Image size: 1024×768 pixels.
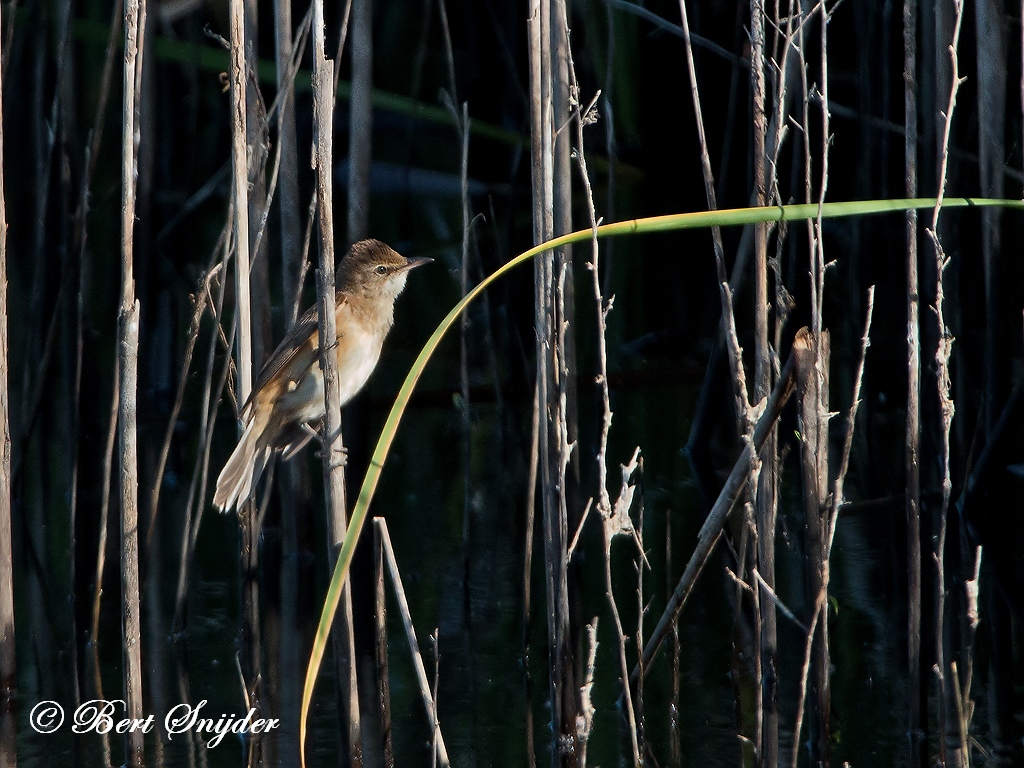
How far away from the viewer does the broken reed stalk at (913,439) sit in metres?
3.02

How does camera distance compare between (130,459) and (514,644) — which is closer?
(130,459)

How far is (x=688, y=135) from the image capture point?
977 cm

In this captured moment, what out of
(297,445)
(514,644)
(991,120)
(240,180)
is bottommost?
(514,644)

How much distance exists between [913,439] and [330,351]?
4.64 ft

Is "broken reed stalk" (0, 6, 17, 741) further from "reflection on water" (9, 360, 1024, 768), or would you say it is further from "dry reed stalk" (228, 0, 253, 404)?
"dry reed stalk" (228, 0, 253, 404)

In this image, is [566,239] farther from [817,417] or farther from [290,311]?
[290,311]

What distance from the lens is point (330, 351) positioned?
9.26 ft

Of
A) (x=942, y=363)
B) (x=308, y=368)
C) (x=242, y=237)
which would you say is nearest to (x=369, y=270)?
(x=308, y=368)

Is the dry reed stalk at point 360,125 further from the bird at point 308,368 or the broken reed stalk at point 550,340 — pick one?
the broken reed stalk at point 550,340

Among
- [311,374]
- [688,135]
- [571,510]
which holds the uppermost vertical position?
[688,135]

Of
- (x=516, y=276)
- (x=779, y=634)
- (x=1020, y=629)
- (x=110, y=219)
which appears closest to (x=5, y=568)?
(x=779, y=634)

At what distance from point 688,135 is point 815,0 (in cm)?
532

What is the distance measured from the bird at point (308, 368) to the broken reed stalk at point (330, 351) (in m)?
0.88

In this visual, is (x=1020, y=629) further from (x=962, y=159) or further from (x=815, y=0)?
(x=962, y=159)
